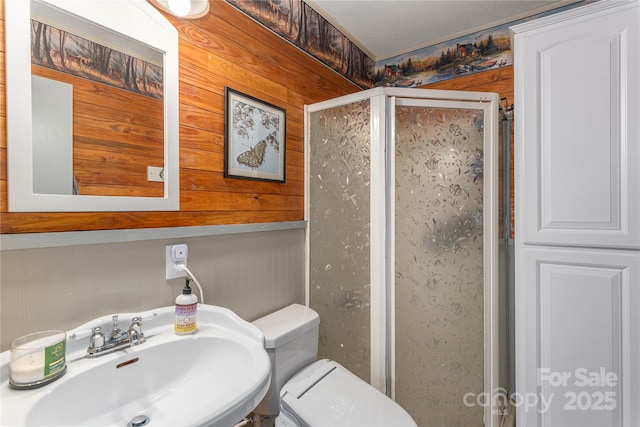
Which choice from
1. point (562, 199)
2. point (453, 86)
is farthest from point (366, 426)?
point (453, 86)

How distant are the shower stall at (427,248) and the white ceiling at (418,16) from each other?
25.6 inches

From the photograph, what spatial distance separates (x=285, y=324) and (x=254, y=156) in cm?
82

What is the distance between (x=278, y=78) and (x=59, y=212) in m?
1.18

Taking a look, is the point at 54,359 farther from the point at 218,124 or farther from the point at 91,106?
the point at 218,124

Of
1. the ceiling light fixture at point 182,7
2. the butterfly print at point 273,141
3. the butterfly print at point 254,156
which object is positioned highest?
the ceiling light fixture at point 182,7

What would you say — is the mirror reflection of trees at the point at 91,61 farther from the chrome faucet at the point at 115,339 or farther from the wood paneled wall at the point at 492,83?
the wood paneled wall at the point at 492,83

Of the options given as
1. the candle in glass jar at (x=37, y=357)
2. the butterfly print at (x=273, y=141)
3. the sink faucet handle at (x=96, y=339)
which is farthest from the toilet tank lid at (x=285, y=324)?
the butterfly print at (x=273, y=141)

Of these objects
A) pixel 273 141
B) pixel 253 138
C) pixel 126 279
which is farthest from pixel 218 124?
pixel 126 279

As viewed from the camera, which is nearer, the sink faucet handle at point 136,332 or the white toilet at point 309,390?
the sink faucet handle at point 136,332

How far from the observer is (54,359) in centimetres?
83

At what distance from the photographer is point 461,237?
5.20ft

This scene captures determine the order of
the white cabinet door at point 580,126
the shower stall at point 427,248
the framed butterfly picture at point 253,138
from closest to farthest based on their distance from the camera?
the white cabinet door at point 580,126
the framed butterfly picture at point 253,138
the shower stall at point 427,248

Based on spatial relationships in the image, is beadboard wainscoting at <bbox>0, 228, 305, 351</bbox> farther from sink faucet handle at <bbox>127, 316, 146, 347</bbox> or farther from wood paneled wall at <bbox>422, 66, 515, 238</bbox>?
wood paneled wall at <bbox>422, 66, 515, 238</bbox>

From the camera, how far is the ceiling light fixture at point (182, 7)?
3.83ft
